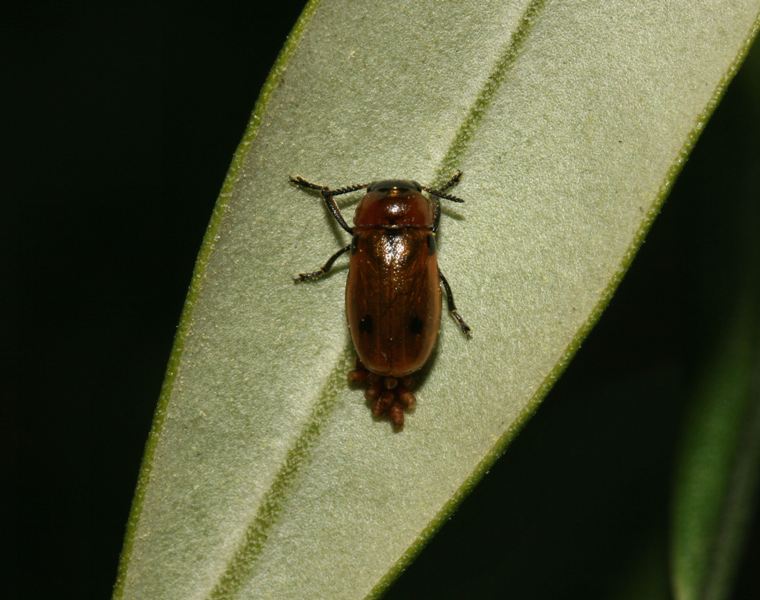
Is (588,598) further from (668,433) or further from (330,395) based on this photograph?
(330,395)

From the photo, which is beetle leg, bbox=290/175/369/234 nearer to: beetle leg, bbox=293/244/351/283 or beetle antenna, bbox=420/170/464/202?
beetle leg, bbox=293/244/351/283

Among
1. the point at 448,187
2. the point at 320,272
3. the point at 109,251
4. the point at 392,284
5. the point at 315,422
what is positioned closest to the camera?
the point at 315,422

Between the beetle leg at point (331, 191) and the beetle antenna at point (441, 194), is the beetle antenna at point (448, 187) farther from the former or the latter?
the beetle leg at point (331, 191)

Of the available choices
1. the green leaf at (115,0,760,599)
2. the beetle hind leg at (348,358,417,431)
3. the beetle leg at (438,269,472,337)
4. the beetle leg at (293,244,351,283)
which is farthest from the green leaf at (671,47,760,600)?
the beetle leg at (293,244,351,283)

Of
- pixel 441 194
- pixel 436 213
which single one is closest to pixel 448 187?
pixel 441 194

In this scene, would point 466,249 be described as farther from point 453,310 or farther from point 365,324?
point 365,324

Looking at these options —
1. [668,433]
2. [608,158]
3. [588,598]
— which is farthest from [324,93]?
[588,598]

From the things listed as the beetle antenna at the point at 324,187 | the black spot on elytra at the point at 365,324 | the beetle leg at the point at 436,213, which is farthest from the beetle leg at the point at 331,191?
the black spot on elytra at the point at 365,324
